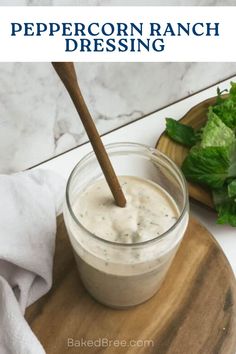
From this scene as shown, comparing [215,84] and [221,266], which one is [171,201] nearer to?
[221,266]

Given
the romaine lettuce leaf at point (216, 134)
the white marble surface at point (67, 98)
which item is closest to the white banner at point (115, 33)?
the white marble surface at point (67, 98)

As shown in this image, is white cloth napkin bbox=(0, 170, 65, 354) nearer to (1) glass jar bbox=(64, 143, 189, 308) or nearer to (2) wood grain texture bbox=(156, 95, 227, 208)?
(1) glass jar bbox=(64, 143, 189, 308)

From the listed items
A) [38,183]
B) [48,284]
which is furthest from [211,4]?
[48,284]

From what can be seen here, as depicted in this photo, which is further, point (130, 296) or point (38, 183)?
point (38, 183)

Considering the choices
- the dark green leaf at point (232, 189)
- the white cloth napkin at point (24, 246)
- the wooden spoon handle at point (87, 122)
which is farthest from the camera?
the dark green leaf at point (232, 189)

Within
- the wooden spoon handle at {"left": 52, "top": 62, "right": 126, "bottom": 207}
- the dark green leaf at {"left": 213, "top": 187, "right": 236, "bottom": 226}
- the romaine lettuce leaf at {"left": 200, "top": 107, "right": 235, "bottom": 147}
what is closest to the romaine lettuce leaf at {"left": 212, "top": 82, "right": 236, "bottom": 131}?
the romaine lettuce leaf at {"left": 200, "top": 107, "right": 235, "bottom": 147}

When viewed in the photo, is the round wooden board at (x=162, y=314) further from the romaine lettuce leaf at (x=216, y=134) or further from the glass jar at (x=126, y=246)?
the romaine lettuce leaf at (x=216, y=134)
